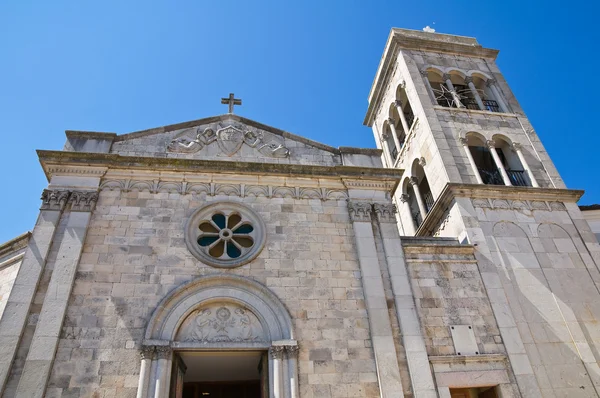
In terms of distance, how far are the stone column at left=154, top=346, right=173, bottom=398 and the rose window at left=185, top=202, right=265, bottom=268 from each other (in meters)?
2.33

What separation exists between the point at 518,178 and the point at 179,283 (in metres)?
12.5

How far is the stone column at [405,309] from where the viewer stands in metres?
9.61

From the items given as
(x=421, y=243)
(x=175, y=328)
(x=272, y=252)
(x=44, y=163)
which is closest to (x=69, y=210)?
(x=44, y=163)

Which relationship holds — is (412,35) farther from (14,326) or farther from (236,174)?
(14,326)

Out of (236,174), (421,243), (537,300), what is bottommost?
(537,300)

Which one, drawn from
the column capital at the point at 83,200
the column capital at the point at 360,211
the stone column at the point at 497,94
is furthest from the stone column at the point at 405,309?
the stone column at the point at 497,94

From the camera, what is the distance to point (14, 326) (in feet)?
29.9

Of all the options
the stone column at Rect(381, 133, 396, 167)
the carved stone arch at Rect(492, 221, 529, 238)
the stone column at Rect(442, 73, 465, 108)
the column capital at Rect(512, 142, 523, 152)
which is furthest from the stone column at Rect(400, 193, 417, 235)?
the column capital at Rect(512, 142, 523, 152)

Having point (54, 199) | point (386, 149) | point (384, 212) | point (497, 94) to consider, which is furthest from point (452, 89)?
point (54, 199)

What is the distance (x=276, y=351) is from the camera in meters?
9.55

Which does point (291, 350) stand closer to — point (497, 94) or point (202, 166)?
point (202, 166)

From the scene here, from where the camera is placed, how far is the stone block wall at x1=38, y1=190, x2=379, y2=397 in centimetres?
909

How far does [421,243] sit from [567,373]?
184 inches

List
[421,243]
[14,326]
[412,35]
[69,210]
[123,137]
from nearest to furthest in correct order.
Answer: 1. [14,326]
2. [69,210]
3. [421,243]
4. [123,137]
5. [412,35]
